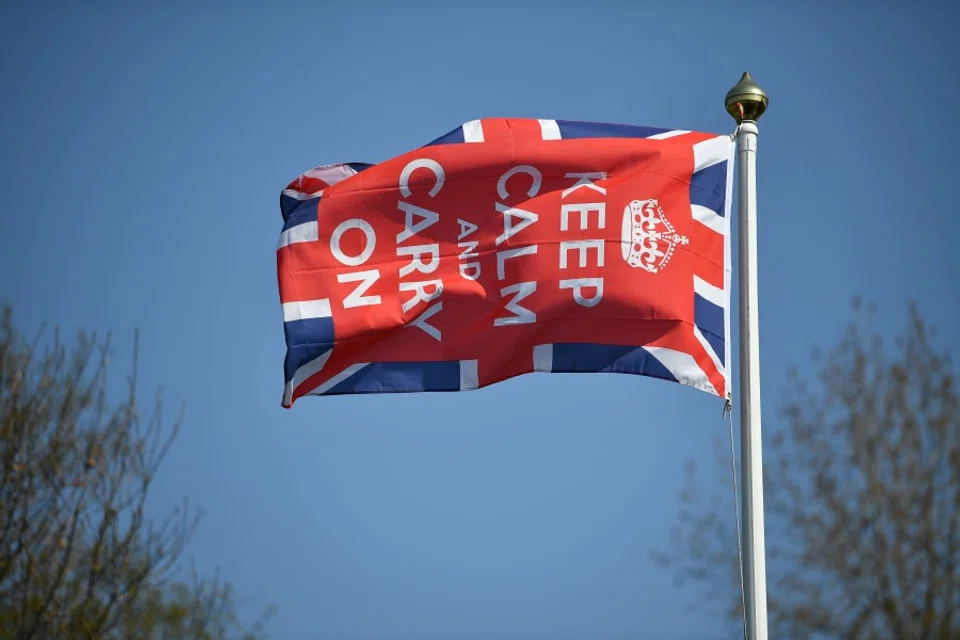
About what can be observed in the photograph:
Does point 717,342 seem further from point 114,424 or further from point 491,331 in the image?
point 114,424

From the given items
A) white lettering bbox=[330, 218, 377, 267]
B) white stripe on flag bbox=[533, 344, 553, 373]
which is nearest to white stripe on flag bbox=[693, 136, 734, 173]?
white stripe on flag bbox=[533, 344, 553, 373]

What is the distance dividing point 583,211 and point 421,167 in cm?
134

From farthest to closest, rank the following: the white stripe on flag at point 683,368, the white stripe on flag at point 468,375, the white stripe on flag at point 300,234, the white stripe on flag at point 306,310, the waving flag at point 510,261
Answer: the white stripe on flag at point 300,234, the white stripe on flag at point 306,310, the white stripe on flag at point 468,375, the waving flag at point 510,261, the white stripe on flag at point 683,368

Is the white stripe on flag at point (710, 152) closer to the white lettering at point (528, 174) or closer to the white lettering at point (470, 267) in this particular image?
the white lettering at point (528, 174)

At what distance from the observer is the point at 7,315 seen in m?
13.3

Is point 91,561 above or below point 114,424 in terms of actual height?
below

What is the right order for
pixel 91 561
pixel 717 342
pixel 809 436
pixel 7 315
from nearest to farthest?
1. pixel 717 342
2. pixel 91 561
3. pixel 7 315
4. pixel 809 436

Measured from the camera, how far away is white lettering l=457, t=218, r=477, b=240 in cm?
970

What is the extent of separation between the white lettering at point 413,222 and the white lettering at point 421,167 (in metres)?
0.11

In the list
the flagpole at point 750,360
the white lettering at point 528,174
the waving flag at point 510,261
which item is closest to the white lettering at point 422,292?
the waving flag at point 510,261

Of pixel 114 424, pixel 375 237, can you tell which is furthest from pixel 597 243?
pixel 114 424

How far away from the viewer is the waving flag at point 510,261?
355 inches

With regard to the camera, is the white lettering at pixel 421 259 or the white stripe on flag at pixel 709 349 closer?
the white stripe on flag at pixel 709 349

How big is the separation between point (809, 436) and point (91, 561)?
11.0 metres
